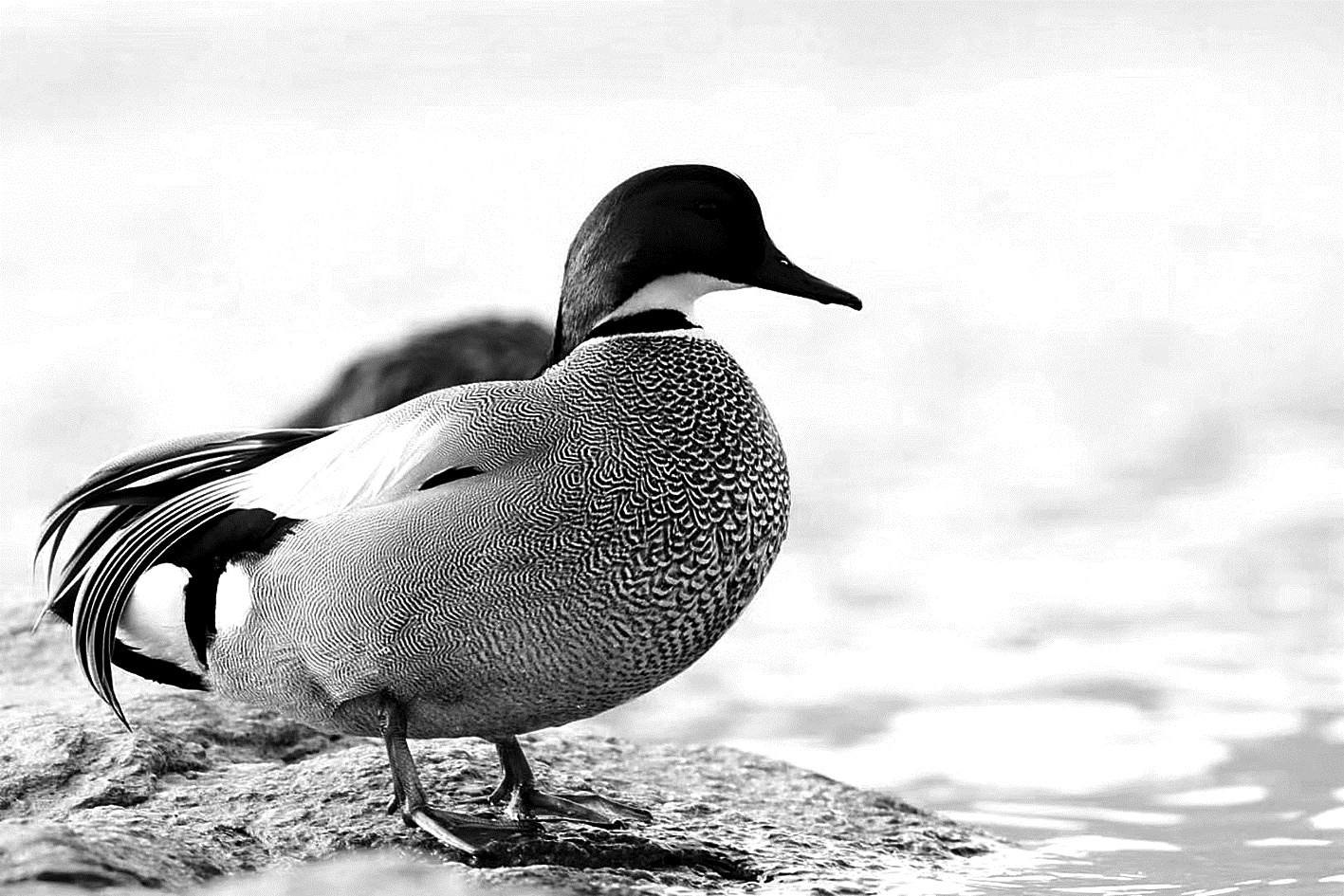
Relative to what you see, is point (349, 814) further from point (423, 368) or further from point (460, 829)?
point (423, 368)

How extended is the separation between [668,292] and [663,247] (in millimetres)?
139

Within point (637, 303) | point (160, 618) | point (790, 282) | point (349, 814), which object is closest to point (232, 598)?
point (160, 618)

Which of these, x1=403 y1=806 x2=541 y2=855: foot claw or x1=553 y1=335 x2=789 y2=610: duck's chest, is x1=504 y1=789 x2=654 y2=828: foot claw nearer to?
x1=403 y1=806 x2=541 y2=855: foot claw

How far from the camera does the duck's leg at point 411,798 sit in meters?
4.29

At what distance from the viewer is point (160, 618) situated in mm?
4523

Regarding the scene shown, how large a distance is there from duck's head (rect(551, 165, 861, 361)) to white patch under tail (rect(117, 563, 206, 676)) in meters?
1.01

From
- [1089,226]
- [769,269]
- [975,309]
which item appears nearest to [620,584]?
[769,269]

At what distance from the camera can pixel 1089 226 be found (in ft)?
55.2

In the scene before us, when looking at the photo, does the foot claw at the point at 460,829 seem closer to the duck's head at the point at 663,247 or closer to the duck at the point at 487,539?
the duck at the point at 487,539

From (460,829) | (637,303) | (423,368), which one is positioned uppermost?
(423,368)

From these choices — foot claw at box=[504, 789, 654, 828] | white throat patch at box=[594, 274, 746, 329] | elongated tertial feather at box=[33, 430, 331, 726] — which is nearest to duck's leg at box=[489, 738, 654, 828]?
foot claw at box=[504, 789, 654, 828]

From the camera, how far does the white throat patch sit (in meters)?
4.61

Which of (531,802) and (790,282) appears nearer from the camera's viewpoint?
(531,802)

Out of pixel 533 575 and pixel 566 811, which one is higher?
pixel 533 575
